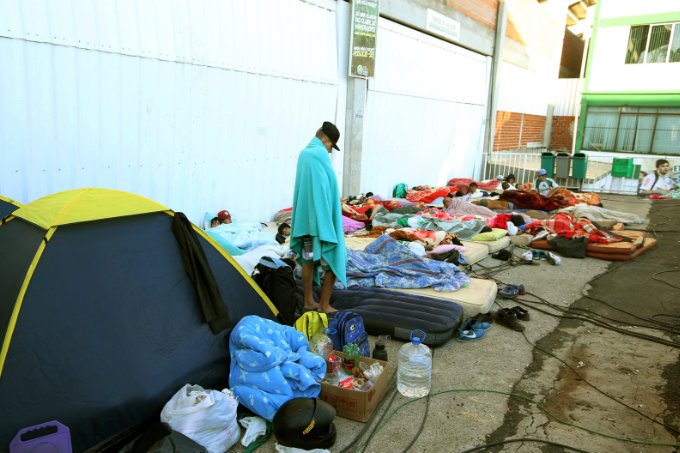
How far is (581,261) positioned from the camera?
24.3 feet

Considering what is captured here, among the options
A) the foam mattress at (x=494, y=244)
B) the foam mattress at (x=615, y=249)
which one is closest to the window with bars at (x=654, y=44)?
the foam mattress at (x=615, y=249)

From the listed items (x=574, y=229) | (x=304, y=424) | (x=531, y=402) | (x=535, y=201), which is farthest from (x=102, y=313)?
(x=535, y=201)

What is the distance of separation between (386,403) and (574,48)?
29.3 meters

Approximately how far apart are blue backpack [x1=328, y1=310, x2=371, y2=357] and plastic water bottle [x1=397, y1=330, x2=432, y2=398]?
346 mm

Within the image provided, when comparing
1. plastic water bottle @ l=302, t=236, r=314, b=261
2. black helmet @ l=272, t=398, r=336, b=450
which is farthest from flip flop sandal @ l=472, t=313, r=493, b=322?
black helmet @ l=272, t=398, r=336, b=450

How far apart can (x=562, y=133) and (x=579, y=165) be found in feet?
30.9

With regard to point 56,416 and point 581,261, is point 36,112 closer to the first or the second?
point 56,416

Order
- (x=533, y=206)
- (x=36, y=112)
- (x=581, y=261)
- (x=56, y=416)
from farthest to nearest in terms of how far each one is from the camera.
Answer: (x=533, y=206) → (x=581, y=261) → (x=36, y=112) → (x=56, y=416)

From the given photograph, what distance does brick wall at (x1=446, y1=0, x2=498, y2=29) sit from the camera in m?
14.1

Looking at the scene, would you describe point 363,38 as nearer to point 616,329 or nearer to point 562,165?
point 616,329

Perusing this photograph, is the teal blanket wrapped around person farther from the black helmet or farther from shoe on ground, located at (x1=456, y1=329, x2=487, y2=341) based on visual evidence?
the black helmet

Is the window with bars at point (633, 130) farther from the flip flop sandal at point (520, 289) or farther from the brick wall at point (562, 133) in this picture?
the flip flop sandal at point (520, 289)

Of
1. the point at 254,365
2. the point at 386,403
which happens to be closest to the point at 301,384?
the point at 254,365

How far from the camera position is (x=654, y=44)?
17.8m
